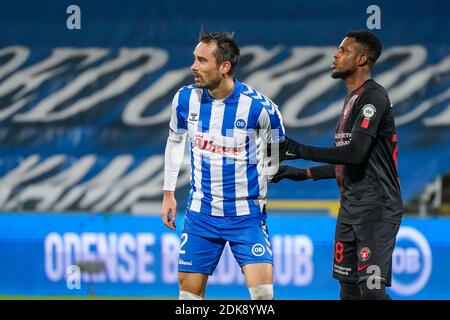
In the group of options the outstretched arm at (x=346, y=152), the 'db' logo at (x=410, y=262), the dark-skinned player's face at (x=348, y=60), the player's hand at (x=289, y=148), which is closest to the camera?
the outstretched arm at (x=346, y=152)

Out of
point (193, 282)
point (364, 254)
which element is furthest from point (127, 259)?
point (364, 254)

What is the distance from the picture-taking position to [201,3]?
27.0ft

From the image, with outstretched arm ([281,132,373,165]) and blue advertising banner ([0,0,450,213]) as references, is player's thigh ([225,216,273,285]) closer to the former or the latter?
outstretched arm ([281,132,373,165])

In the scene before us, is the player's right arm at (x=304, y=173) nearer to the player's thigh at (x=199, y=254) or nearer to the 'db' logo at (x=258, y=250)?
the 'db' logo at (x=258, y=250)

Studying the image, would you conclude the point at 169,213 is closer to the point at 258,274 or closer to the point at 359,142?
the point at 258,274

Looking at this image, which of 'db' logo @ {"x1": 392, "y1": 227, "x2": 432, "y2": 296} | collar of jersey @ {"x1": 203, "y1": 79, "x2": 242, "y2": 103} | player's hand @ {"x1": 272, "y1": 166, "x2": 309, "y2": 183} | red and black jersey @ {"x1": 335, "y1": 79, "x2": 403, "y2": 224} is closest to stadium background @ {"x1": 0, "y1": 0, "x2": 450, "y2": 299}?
'db' logo @ {"x1": 392, "y1": 227, "x2": 432, "y2": 296}

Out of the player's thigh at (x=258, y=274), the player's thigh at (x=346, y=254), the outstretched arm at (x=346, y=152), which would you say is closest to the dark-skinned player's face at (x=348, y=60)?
the outstretched arm at (x=346, y=152)

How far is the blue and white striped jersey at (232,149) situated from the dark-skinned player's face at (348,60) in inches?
16.6

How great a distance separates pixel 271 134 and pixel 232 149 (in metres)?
0.23

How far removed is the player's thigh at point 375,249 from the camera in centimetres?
512

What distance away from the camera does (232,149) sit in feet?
17.1

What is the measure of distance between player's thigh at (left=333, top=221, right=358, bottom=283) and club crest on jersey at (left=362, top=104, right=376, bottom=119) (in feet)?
2.01

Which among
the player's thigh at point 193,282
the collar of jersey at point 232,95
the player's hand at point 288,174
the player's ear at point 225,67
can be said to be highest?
the player's ear at point 225,67

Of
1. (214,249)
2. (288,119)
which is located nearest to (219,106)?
(214,249)
